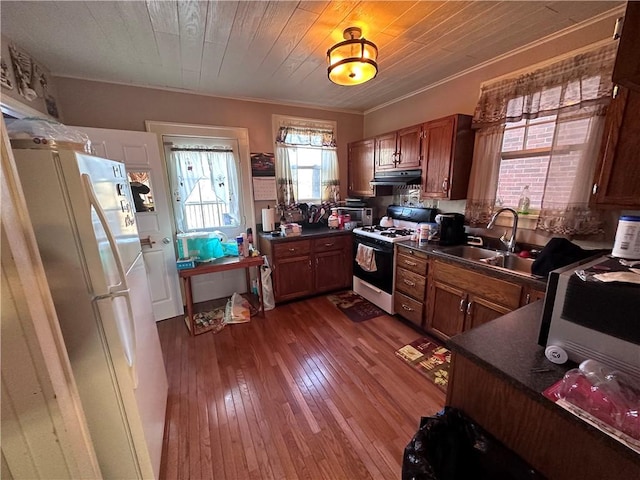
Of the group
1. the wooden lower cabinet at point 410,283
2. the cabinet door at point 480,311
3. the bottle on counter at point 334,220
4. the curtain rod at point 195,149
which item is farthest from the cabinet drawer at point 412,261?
the curtain rod at point 195,149

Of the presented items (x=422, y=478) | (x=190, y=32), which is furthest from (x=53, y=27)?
(x=422, y=478)

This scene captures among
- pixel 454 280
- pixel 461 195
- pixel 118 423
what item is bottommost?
pixel 118 423

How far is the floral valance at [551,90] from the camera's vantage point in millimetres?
1650

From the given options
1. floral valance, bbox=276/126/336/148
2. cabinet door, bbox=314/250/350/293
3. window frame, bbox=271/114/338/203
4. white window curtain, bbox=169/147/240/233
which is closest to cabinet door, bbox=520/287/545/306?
cabinet door, bbox=314/250/350/293

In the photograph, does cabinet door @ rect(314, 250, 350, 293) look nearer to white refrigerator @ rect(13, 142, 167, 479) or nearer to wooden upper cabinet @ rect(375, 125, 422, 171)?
wooden upper cabinet @ rect(375, 125, 422, 171)

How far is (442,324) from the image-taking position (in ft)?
7.47

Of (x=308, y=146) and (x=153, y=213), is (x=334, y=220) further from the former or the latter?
(x=153, y=213)

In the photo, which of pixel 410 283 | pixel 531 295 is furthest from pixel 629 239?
pixel 410 283

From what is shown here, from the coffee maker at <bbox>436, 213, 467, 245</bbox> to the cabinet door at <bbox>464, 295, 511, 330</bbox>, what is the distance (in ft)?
2.01

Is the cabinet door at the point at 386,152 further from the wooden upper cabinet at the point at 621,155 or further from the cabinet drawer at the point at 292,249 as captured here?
the wooden upper cabinet at the point at 621,155

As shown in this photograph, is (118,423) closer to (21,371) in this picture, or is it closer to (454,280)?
(21,371)

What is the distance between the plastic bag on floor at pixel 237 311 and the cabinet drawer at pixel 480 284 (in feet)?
6.50

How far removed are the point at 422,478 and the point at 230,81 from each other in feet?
10.4

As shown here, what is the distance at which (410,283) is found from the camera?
2527 millimetres
